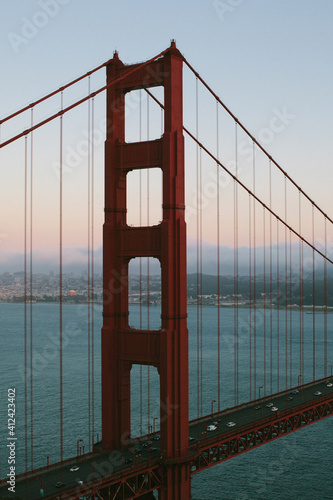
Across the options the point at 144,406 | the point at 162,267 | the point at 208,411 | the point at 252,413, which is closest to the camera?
the point at 162,267

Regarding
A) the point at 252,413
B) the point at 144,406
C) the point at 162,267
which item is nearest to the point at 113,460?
the point at 162,267

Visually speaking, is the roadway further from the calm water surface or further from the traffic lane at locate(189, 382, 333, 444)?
the calm water surface

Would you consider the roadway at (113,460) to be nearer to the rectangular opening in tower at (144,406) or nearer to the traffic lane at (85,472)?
the traffic lane at (85,472)

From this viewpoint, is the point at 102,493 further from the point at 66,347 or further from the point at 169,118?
the point at 66,347

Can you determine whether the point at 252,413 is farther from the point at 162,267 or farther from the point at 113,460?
the point at 162,267

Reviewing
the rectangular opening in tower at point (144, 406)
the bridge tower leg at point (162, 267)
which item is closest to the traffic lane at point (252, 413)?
the bridge tower leg at point (162, 267)

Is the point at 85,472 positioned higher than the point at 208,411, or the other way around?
the point at 85,472
